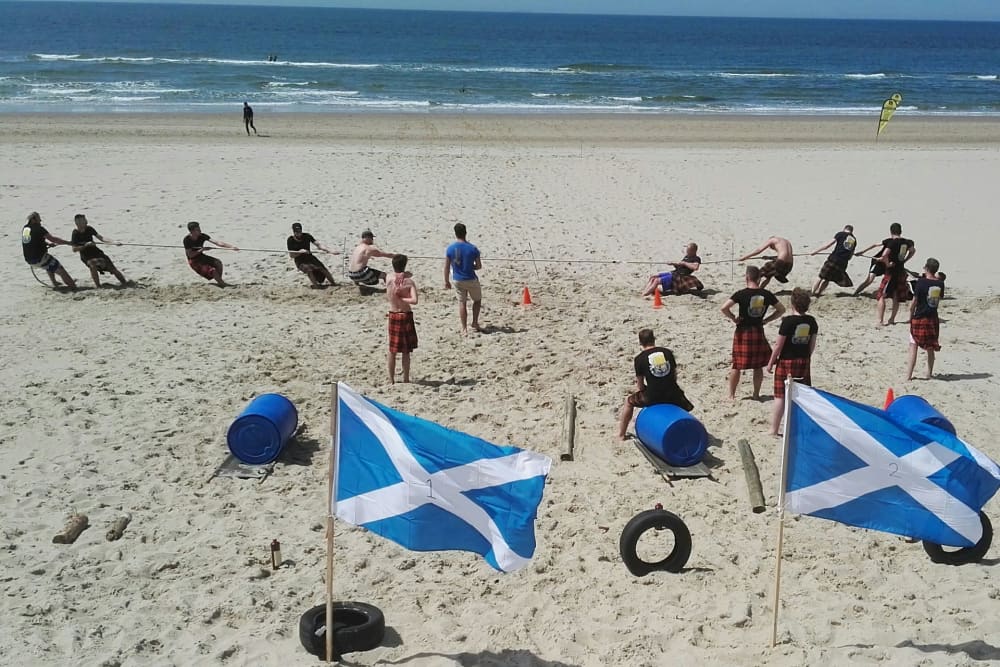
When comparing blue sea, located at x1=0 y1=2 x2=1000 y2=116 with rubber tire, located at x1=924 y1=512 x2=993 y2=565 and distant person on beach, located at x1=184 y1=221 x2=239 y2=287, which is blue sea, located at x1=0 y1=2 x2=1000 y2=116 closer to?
distant person on beach, located at x1=184 y1=221 x2=239 y2=287

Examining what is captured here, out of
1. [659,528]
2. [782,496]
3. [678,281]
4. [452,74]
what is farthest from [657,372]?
[452,74]

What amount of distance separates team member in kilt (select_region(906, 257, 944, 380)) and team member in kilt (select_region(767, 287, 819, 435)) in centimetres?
217

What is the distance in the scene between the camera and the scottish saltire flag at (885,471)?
5891 mm

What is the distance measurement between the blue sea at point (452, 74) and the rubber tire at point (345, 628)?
118 feet

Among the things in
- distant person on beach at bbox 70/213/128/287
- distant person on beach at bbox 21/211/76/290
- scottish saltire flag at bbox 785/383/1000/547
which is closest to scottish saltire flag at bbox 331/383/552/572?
scottish saltire flag at bbox 785/383/1000/547

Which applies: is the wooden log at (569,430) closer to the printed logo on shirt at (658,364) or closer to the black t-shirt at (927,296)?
the printed logo on shirt at (658,364)

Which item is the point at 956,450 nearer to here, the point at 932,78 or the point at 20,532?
the point at 20,532

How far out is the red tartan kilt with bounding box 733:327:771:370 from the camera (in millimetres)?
9875

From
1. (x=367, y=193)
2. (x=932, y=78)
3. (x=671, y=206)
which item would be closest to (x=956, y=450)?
(x=671, y=206)

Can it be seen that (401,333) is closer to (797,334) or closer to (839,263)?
(797,334)

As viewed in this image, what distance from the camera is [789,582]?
683cm

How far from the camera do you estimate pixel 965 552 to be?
274 inches

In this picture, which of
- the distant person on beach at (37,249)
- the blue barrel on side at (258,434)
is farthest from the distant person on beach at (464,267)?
the distant person on beach at (37,249)

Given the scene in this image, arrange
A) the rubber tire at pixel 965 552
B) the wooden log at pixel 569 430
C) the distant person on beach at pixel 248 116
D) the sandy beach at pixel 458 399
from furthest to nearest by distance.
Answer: the distant person on beach at pixel 248 116 → the wooden log at pixel 569 430 → the rubber tire at pixel 965 552 → the sandy beach at pixel 458 399
